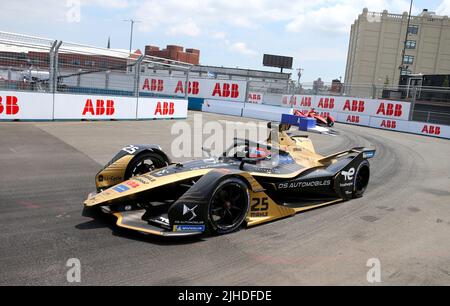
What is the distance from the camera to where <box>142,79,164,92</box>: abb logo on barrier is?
31938 millimetres

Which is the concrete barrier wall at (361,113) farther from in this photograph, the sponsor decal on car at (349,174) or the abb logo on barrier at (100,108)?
the sponsor decal on car at (349,174)

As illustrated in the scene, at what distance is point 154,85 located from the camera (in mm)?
32250

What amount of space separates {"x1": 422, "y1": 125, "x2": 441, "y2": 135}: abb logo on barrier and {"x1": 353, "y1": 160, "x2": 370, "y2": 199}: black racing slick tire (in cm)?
1509

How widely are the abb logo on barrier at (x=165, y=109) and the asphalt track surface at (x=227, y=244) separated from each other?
10422mm

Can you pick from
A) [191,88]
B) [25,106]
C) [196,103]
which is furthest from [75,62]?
[191,88]

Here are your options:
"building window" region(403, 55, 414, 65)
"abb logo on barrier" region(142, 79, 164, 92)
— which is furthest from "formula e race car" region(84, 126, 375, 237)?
"building window" region(403, 55, 414, 65)

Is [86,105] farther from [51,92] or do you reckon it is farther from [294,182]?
[294,182]

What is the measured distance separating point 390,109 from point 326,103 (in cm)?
501

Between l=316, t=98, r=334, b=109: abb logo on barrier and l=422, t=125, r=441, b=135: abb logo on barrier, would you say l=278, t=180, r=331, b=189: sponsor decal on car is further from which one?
l=316, t=98, r=334, b=109: abb logo on barrier

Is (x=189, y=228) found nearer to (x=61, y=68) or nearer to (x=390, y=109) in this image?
(x=61, y=68)

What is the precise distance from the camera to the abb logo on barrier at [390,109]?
22.6m
